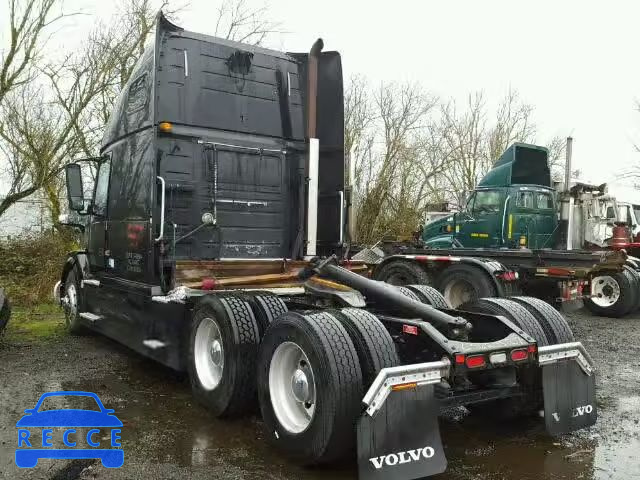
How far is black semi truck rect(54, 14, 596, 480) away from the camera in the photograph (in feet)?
11.6

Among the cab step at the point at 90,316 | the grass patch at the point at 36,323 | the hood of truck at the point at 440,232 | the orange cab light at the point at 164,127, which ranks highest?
the orange cab light at the point at 164,127

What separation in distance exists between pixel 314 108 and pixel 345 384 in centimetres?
353

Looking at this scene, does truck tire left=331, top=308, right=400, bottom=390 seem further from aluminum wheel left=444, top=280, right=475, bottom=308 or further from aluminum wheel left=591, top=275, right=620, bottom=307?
aluminum wheel left=591, top=275, right=620, bottom=307

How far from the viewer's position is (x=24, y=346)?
7.52 m

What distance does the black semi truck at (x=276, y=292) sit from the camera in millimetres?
3551

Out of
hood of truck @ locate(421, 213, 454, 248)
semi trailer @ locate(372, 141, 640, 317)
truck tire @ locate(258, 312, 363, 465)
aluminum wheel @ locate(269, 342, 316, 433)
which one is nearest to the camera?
truck tire @ locate(258, 312, 363, 465)

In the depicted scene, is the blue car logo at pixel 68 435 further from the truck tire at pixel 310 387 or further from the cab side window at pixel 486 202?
the cab side window at pixel 486 202

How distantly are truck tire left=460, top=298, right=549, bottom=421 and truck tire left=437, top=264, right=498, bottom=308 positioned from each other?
543 centimetres

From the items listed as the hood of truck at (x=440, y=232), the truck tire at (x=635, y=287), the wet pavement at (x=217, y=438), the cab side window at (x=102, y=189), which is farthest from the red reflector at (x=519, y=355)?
the hood of truck at (x=440, y=232)

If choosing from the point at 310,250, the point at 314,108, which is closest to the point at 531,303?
the point at 310,250

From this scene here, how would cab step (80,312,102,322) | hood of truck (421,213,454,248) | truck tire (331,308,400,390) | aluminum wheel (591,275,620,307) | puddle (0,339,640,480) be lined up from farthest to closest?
hood of truck (421,213,454,248)
aluminum wheel (591,275,620,307)
cab step (80,312,102,322)
puddle (0,339,640,480)
truck tire (331,308,400,390)

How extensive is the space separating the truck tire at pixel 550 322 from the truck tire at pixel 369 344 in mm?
1495

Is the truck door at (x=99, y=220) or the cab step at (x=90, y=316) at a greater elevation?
the truck door at (x=99, y=220)

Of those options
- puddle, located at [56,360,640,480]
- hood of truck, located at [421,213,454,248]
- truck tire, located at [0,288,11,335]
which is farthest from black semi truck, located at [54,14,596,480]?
hood of truck, located at [421,213,454,248]
